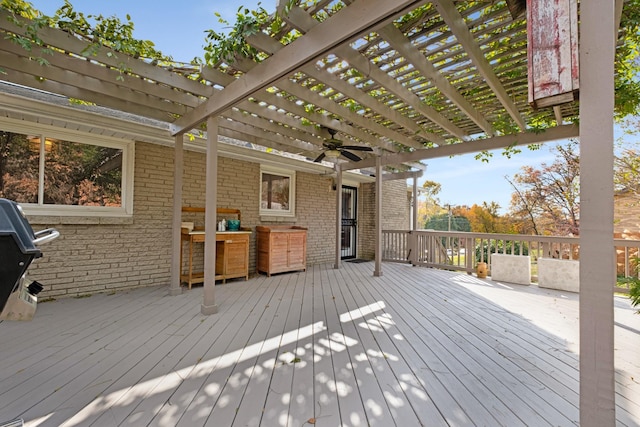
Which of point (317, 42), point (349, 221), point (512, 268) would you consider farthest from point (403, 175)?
point (317, 42)

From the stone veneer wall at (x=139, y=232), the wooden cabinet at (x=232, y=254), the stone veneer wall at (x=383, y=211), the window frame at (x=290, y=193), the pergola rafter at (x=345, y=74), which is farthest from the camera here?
the stone veneer wall at (x=383, y=211)

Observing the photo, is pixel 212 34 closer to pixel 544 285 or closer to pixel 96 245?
pixel 96 245

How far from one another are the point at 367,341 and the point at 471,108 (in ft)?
10.8

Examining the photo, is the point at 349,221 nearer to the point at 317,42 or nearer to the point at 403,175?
the point at 403,175

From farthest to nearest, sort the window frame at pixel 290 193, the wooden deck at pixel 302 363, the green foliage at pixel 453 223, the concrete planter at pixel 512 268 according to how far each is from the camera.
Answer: the green foliage at pixel 453 223, the window frame at pixel 290 193, the concrete planter at pixel 512 268, the wooden deck at pixel 302 363

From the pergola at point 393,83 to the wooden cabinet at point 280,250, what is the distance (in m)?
1.88

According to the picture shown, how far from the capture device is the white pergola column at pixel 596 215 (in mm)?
1102

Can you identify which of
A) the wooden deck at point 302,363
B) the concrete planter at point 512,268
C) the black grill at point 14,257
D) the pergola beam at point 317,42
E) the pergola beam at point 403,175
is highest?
the pergola beam at point 317,42

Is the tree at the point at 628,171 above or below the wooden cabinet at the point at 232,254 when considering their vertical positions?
above

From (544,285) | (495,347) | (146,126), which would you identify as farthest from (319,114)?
(544,285)

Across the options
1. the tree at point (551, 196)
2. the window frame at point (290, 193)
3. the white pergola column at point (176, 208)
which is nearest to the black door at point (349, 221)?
the window frame at point (290, 193)

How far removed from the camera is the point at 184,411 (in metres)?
1.64

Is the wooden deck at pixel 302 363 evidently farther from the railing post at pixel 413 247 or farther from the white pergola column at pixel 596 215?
the railing post at pixel 413 247

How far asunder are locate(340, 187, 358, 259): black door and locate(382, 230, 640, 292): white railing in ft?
3.10
